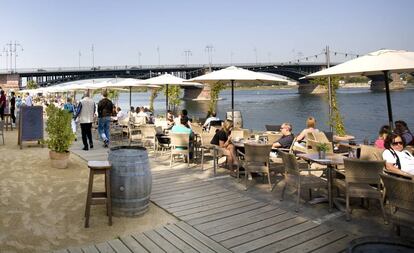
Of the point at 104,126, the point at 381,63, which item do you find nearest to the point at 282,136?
the point at 381,63

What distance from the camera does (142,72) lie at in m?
74.1

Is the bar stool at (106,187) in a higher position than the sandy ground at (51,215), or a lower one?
higher

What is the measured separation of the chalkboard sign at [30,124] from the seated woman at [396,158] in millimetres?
8261

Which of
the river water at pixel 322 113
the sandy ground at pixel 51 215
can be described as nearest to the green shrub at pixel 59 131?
the sandy ground at pixel 51 215

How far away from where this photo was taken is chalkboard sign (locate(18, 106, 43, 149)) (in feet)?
30.8

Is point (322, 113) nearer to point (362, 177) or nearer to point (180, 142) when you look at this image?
point (180, 142)

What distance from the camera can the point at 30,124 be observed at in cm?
948

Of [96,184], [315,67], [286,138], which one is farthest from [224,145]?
[315,67]

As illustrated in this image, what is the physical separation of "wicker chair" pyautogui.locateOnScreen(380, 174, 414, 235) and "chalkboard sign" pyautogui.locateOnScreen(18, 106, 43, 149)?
8.56 m

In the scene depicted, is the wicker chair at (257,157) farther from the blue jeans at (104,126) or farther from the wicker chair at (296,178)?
the blue jeans at (104,126)

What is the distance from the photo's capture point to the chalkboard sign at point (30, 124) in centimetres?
939

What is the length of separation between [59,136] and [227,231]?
14.3 ft

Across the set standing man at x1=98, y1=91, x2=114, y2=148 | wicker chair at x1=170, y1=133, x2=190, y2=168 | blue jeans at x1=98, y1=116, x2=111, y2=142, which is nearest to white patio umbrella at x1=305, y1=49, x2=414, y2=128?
wicker chair at x1=170, y1=133, x2=190, y2=168

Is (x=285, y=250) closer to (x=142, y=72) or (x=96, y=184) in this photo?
(x=96, y=184)
